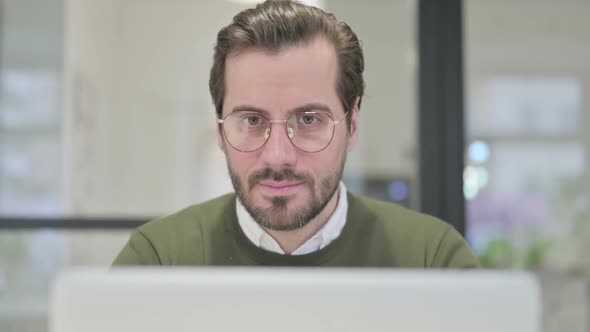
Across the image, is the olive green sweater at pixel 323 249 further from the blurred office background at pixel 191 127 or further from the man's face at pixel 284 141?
the blurred office background at pixel 191 127

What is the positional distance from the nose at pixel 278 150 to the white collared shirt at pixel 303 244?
11 centimetres

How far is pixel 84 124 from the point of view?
2641mm

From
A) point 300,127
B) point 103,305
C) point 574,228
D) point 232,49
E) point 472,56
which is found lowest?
point 574,228

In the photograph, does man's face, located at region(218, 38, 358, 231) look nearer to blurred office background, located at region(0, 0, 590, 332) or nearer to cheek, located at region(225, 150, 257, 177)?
cheek, located at region(225, 150, 257, 177)

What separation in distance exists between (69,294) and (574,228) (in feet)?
8.14

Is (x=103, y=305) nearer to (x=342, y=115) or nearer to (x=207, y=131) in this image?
(x=342, y=115)

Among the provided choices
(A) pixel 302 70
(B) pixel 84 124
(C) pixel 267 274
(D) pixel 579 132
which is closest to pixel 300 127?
(A) pixel 302 70

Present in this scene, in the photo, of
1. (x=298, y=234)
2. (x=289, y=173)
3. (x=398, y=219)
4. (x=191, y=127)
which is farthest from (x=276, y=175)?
(x=191, y=127)

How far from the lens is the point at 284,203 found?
34.4 inches

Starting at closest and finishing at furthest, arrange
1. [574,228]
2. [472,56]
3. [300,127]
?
[300,127] < [574,228] < [472,56]

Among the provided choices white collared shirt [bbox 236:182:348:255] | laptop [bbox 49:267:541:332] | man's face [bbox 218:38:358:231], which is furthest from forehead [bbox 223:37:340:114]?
laptop [bbox 49:267:541:332]

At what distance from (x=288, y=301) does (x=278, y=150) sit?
45cm

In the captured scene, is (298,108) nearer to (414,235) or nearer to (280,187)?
(280,187)

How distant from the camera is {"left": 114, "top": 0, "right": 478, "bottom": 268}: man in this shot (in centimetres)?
85
